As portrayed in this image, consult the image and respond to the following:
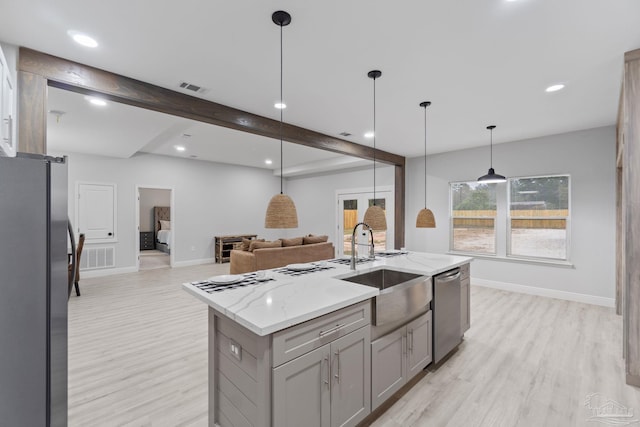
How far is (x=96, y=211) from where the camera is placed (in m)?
6.45

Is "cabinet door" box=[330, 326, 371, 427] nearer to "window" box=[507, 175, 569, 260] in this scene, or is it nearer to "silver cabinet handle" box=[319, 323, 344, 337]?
"silver cabinet handle" box=[319, 323, 344, 337]

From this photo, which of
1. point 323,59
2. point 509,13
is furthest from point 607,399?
point 323,59

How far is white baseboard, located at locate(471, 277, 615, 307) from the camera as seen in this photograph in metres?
4.45

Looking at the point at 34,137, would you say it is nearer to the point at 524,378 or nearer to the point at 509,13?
the point at 509,13

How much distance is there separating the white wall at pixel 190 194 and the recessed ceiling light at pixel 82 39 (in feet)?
16.8

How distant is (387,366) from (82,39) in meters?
3.37

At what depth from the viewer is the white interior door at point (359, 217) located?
7.47 m

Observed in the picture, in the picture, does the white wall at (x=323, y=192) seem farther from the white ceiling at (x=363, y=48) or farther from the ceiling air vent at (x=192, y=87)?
the ceiling air vent at (x=192, y=87)

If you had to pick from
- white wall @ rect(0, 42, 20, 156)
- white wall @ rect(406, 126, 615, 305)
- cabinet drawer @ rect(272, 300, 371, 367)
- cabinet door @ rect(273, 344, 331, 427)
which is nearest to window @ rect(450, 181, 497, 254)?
white wall @ rect(406, 126, 615, 305)

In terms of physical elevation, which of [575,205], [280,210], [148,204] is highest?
[148,204]

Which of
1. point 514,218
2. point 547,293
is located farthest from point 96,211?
point 547,293

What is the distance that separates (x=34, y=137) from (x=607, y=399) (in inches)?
196

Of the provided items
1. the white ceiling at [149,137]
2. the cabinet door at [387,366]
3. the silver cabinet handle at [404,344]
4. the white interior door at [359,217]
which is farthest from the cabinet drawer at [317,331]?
the white interior door at [359,217]

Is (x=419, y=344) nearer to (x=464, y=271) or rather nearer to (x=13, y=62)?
(x=464, y=271)
